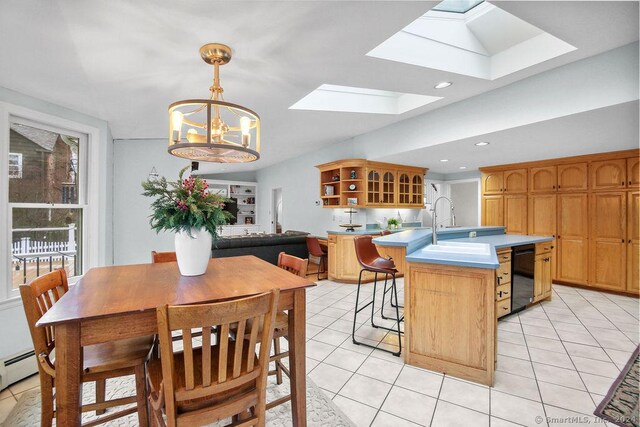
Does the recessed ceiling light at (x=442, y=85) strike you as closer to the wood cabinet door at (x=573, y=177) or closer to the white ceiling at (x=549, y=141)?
the white ceiling at (x=549, y=141)

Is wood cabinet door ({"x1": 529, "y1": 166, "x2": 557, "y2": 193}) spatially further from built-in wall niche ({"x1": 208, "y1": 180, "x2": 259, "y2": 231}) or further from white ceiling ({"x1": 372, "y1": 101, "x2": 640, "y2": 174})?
built-in wall niche ({"x1": 208, "y1": 180, "x2": 259, "y2": 231})

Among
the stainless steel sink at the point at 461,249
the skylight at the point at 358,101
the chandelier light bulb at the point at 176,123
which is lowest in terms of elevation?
the stainless steel sink at the point at 461,249

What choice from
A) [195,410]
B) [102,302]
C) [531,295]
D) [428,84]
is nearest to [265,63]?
[428,84]

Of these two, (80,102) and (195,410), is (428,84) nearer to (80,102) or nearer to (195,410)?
(195,410)

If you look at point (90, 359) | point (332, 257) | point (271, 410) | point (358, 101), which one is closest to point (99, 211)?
point (90, 359)

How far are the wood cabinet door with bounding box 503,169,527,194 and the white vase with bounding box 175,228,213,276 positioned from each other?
556 centimetres

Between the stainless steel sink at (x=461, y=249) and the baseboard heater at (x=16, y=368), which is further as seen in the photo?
the stainless steel sink at (x=461, y=249)

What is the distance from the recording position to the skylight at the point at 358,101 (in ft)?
12.0

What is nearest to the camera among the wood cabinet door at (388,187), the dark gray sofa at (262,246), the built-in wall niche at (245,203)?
the dark gray sofa at (262,246)

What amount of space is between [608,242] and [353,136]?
4.28 metres

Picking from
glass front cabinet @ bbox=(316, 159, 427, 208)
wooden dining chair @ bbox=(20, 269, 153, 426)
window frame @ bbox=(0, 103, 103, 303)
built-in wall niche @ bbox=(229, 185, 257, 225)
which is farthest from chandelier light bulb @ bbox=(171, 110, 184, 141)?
built-in wall niche @ bbox=(229, 185, 257, 225)

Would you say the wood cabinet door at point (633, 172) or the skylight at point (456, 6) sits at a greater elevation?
the skylight at point (456, 6)

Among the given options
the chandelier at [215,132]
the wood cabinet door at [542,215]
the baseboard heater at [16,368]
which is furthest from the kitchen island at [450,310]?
the wood cabinet door at [542,215]

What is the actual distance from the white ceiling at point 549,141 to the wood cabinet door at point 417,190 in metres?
0.80
